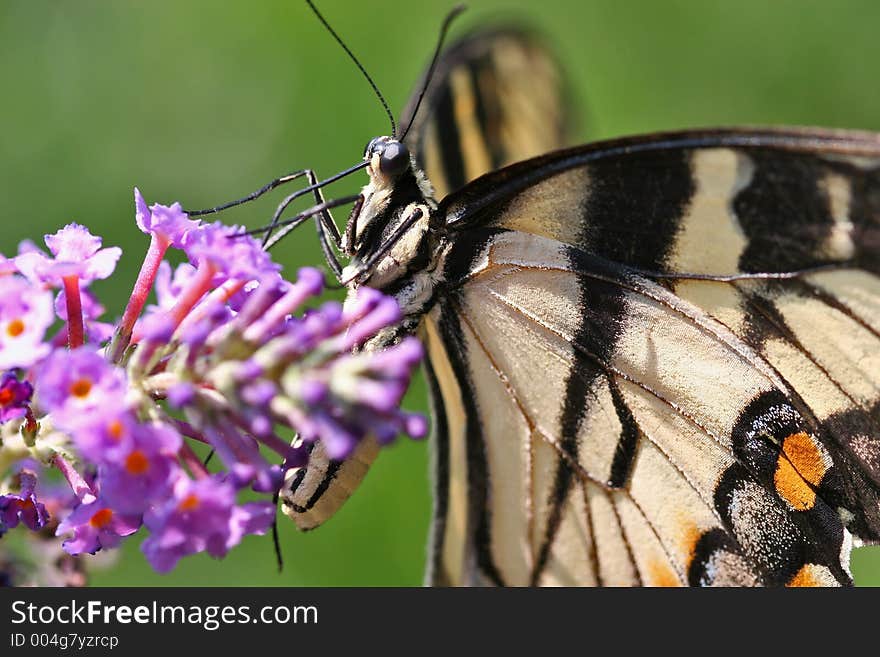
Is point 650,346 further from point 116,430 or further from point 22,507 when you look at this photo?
point 22,507

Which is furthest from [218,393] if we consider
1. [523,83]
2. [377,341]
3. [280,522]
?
[280,522]

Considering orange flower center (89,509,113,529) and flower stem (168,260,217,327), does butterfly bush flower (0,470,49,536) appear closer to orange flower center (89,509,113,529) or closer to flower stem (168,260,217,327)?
orange flower center (89,509,113,529)

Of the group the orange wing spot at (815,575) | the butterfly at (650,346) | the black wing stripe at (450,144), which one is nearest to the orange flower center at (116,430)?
the butterfly at (650,346)

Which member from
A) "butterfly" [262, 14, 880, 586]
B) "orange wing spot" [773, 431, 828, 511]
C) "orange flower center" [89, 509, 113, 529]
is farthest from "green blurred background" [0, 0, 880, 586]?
"orange flower center" [89, 509, 113, 529]

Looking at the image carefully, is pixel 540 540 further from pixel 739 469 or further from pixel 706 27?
pixel 706 27

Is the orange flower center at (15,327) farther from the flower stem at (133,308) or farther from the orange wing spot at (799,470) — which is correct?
the orange wing spot at (799,470)
